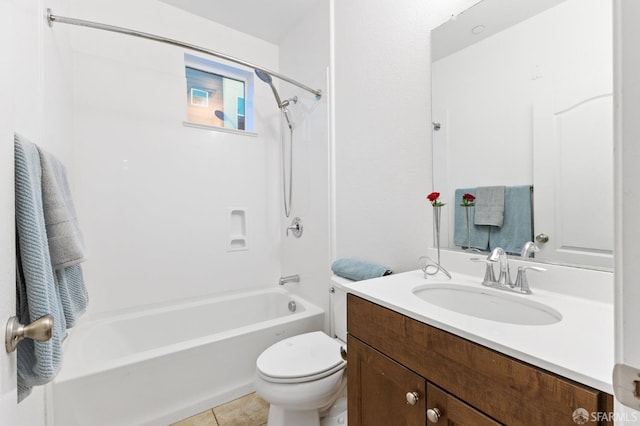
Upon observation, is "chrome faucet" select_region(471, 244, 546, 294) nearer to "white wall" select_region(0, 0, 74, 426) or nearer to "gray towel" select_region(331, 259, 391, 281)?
"gray towel" select_region(331, 259, 391, 281)

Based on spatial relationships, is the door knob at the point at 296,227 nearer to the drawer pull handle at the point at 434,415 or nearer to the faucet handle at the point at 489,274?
the faucet handle at the point at 489,274

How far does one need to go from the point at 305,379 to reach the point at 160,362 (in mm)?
788

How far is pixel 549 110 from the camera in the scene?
2.92ft

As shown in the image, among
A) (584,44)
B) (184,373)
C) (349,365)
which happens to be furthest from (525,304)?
(184,373)

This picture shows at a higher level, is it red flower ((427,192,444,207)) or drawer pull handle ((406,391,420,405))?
red flower ((427,192,444,207))

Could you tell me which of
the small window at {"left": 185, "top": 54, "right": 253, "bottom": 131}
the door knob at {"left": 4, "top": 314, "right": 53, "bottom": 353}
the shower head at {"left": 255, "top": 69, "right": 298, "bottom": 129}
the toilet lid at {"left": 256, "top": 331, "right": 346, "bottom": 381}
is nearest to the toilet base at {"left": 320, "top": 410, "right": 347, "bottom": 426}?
the toilet lid at {"left": 256, "top": 331, "right": 346, "bottom": 381}

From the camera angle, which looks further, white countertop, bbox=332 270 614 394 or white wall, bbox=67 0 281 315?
white wall, bbox=67 0 281 315

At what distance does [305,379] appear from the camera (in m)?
1.18

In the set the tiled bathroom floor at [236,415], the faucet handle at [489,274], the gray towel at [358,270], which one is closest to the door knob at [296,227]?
the gray towel at [358,270]

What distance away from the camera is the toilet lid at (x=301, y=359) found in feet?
3.91

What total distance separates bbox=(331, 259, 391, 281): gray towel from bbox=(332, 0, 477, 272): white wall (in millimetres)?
133

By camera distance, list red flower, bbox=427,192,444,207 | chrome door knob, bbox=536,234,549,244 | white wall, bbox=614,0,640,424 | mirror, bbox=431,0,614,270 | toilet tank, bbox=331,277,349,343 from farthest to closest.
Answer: toilet tank, bbox=331,277,349,343 < red flower, bbox=427,192,444,207 < chrome door knob, bbox=536,234,549,244 < mirror, bbox=431,0,614,270 < white wall, bbox=614,0,640,424

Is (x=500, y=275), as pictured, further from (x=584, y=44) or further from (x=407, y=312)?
(x=584, y=44)

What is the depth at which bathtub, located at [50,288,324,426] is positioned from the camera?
49.6 inches
